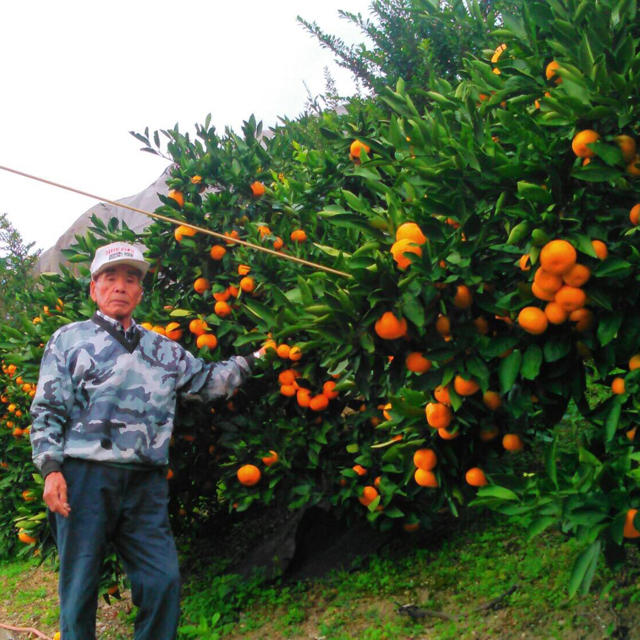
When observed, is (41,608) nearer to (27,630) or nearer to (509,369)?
(27,630)

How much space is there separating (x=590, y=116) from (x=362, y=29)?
3.12m

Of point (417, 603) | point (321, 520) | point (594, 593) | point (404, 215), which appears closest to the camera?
point (404, 215)

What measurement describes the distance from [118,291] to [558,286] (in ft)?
6.11

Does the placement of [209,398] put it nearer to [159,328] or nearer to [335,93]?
[159,328]

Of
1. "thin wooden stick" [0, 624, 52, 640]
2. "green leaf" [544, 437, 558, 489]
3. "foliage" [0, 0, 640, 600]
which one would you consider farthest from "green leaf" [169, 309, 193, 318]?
"green leaf" [544, 437, 558, 489]

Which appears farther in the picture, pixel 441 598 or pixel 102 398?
pixel 441 598

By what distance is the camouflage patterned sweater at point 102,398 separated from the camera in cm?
263

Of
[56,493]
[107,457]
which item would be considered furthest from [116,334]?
[56,493]

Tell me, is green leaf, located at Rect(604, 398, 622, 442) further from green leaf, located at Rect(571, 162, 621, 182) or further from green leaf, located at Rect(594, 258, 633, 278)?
green leaf, located at Rect(571, 162, 621, 182)

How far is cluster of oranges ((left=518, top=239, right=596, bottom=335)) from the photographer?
1.75 meters

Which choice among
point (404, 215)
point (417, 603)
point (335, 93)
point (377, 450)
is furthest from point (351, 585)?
point (335, 93)

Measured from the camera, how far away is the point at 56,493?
2521 millimetres

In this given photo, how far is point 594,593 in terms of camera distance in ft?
9.92

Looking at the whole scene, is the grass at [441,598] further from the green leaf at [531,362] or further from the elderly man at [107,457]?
the green leaf at [531,362]
